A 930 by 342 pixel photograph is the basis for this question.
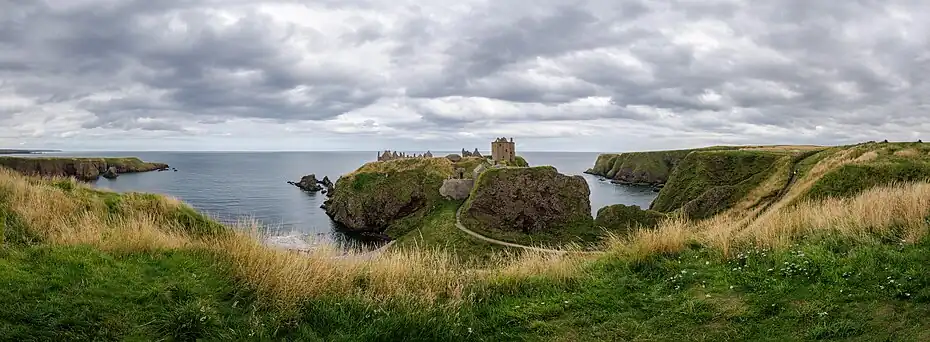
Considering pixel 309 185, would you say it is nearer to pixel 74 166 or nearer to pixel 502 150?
pixel 74 166

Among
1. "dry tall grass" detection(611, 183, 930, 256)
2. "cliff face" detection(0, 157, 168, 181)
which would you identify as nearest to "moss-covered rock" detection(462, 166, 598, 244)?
"cliff face" detection(0, 157, 168, 181)

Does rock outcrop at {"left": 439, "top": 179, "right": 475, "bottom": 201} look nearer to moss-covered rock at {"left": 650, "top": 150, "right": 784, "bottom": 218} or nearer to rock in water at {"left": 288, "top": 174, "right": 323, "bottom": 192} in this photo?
moss-covered rock at {"left": 650, "top": 150, "right": 784, "bottom": 218}

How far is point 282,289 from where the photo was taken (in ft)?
25.2

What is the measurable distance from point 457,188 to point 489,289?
62.9 meters

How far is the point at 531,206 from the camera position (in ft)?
193

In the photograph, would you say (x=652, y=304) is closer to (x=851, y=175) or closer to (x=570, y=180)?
(x=851, y=175)

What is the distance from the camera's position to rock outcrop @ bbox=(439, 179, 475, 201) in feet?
233

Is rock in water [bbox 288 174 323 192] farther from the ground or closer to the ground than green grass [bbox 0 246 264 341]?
closer to the ground

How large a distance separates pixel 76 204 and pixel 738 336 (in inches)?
615

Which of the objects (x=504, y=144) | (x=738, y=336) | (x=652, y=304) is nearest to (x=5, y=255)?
(x=652, y=304)

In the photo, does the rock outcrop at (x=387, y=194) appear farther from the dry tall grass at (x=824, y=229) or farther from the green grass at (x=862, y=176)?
the dry tall grass at (x=824, y=229)

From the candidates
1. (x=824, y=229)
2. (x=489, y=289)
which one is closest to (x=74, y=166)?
(x=489, y=289)

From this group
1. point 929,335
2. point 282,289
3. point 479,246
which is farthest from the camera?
point 479,246

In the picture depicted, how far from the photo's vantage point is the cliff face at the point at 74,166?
8142cm
